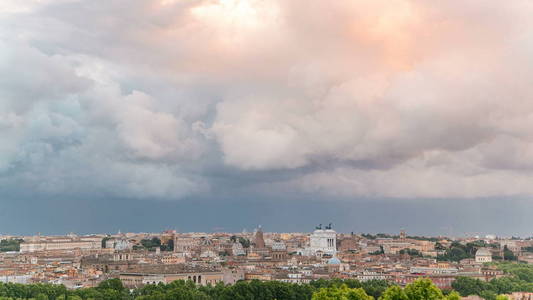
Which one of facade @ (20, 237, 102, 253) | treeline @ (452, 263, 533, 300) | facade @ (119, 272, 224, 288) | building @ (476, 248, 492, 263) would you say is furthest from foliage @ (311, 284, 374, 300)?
facade @ (20, 237, 102, 253)

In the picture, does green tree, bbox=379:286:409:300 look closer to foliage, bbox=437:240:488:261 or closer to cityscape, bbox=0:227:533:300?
cityscape, bbox=0:227:533:300

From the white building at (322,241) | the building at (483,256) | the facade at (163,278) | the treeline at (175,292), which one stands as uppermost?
the white building at (322,241)

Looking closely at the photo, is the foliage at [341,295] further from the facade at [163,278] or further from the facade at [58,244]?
the facade at [58,244]

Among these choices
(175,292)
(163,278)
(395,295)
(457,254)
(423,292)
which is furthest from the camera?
(457,254)

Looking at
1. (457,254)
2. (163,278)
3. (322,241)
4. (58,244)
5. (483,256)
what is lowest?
(163,278)

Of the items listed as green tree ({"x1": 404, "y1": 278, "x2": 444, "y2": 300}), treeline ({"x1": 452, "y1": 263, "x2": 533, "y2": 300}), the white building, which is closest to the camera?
green tree ({"x1": 404, "y1": 278, "x2": 444, "y2": 300})

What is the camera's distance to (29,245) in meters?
173

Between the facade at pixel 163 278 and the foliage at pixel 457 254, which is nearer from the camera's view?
the facade at pixel 163 278

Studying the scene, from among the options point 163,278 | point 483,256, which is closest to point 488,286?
point 163,278

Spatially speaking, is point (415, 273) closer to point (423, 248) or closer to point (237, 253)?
point (237, 253)

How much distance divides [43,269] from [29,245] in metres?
71.9

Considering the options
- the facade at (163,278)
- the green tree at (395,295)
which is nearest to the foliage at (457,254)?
the facade at (163,278)

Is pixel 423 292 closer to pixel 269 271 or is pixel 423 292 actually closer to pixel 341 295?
pixel 341 295

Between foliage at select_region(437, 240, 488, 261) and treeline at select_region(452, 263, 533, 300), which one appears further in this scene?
foliage at select_region(437, 240, 488, 261)
